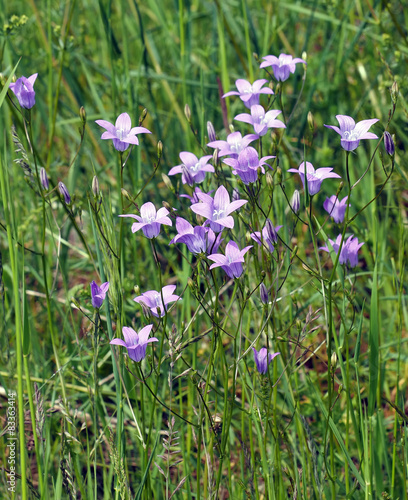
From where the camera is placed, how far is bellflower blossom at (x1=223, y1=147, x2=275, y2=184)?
147cm

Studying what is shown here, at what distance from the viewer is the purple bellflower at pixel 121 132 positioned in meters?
1.58

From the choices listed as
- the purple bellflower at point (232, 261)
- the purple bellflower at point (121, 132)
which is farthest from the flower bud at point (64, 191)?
the purple bellflower at point (232, 261)

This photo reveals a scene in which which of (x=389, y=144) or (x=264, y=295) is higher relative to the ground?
(x=389, y=144)

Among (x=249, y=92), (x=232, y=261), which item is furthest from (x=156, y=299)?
(x=249, y=92)

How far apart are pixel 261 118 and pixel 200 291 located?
2.20ft

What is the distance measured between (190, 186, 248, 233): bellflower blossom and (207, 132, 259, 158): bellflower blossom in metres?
0.18

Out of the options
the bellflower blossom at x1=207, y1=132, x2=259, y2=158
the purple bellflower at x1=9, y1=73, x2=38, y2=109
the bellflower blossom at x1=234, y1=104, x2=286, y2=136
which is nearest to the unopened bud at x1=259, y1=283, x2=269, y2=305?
the bellflower blossom at x1=207, y1=132, x2=259, y2=158

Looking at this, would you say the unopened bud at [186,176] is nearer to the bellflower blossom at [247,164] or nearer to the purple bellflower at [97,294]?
the bellflower blossom at [247,164]

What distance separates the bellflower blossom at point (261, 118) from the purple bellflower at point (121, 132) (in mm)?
339

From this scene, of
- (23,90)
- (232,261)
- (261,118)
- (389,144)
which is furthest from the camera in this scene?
(261,118)

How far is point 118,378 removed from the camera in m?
1.63

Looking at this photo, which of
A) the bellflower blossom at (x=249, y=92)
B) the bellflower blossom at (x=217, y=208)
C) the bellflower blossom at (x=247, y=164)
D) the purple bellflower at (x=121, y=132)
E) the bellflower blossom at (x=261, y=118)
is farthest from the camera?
the bellflower blossom at (x=249, y=92)

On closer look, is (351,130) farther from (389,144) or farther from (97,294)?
(97,294)

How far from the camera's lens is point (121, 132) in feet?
5.48
